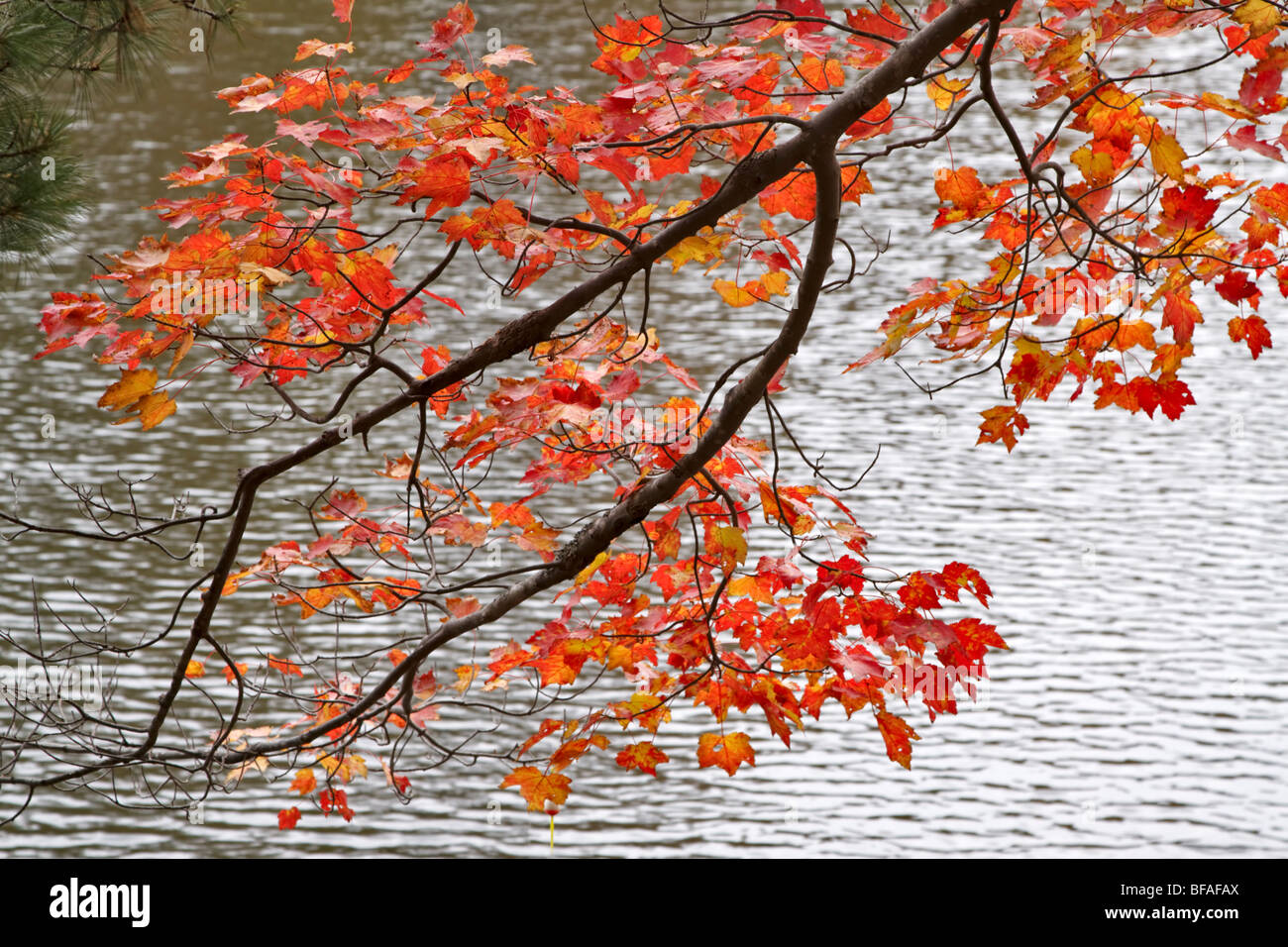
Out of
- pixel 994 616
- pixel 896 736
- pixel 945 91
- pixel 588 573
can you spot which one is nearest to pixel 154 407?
pixel 588 573

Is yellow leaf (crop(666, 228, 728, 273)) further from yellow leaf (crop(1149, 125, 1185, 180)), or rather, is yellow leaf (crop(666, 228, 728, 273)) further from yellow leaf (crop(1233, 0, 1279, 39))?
yellow leaf (crop(1233, 0, 1279, 39))

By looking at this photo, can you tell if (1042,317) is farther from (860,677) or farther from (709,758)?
(709,758)

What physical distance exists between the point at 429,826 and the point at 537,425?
3.56 meters

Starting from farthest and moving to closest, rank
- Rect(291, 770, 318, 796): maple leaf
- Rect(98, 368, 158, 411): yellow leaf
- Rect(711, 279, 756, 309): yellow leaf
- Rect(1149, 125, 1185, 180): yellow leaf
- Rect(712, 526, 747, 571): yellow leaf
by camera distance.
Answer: Rect(291, 770, 318, 796): maple leaf → Rect(711, 279, 756, 309): yellow leaf → Rect(712, 526, 747, 571): yellow leaf → Rect(1149, 125, 1185, 180): yellow leaf → Rect(98, 368, 158, 411): yellow leaf

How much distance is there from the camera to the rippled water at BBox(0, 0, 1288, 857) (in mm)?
6156

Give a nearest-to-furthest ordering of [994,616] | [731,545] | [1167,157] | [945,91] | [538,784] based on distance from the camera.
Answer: [1167,157] → [731,545] → [538,784] → [945,91] → [994,616]

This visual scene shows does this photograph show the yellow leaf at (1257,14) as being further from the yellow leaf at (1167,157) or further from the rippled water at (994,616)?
the rippled water at (994,616)

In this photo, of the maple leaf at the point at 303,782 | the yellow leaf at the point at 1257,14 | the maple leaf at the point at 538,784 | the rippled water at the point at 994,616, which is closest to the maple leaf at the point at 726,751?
the maple leaf at the point at 538,784

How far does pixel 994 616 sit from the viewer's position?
25.4 ft

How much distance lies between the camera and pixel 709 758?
136 inches

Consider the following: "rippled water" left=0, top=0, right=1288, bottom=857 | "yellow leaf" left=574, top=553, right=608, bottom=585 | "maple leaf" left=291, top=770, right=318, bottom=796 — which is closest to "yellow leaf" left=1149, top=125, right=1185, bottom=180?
"yellow leaf" left=574, top=553, right=608, bottom=585

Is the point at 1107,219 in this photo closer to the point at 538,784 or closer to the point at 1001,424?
the point at 1001,424

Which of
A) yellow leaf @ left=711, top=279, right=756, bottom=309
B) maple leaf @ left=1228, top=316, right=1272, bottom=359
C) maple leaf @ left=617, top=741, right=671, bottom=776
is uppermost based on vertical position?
yellow leaf @ left=711, top=279, right=756, bottom=309
